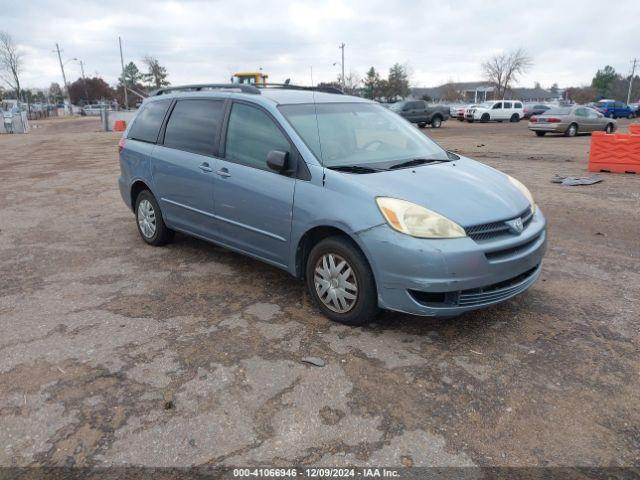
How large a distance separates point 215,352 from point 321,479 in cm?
139

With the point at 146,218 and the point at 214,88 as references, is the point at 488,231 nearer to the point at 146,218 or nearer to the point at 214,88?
the point at 214,88

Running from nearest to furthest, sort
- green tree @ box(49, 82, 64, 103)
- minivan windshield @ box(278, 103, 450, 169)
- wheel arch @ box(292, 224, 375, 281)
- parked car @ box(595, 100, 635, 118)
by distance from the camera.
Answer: wheel arch @ box(292, 224, 375, 281), minivan windshield @ box(278, 103, 450, 169), parked car @ box(595, 100, 635, 118), green tree @ box(49, 82, 64, 103)

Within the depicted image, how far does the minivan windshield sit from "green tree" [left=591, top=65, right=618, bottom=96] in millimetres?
110853

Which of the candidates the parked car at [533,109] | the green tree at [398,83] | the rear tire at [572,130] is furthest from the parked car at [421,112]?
the green tree at [398,83]

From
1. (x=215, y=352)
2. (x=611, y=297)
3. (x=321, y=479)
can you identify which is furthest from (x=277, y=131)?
(x=611, y=297)

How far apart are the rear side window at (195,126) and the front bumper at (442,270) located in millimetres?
2117

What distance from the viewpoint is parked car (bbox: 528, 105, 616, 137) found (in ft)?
74.3

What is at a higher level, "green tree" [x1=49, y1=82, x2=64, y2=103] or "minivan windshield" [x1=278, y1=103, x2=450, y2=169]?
"green tree" [x1=49, y1=82, x2=64, y2=103]

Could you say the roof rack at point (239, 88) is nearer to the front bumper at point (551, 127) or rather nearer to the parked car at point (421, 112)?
the front bumper at point (551, 127)

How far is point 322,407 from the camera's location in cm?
289

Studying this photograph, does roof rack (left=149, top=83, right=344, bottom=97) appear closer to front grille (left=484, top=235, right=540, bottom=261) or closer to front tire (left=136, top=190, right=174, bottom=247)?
front tire (left=136, top=190, right=174, bottom=247)

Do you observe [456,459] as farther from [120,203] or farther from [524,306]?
[120,203]

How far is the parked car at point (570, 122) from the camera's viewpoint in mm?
22656

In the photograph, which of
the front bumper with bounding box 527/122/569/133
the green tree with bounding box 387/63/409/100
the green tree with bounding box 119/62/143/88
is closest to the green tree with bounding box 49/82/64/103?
the green tree with bounding box 119/62/143/88
